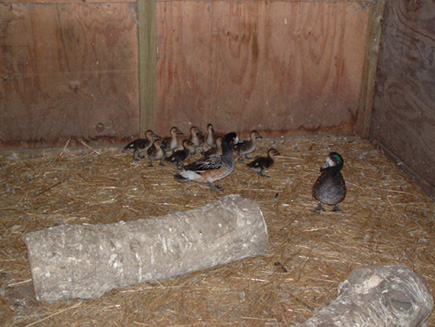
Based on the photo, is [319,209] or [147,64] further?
[147,64]

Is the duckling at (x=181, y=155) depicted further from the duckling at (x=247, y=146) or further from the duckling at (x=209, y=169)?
the duckling at (x=247, y=146)

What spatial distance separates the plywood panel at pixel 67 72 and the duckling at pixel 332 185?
8.97 ft

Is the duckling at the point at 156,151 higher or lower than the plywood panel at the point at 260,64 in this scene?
lower

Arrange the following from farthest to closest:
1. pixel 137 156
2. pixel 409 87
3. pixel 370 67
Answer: pixel 370 67 < pixel 137 156 < pixel 409 87

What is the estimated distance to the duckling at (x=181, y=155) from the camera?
6480mm

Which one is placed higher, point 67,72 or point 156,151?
point 67,72

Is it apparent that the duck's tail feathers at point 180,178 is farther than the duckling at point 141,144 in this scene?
No

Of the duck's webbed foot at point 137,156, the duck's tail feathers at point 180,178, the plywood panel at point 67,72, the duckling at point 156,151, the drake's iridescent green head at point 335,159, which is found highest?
the plywood panel at point 67,72

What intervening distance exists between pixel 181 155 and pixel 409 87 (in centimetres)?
289

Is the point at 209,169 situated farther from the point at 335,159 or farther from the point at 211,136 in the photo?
the point at 335,159

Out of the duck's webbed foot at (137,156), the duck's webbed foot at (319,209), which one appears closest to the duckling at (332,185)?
the duck's webbed foot at (319,209)

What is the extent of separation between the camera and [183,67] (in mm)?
6781

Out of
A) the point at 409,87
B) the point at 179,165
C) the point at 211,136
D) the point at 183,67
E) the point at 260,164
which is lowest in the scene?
the point at 179,165

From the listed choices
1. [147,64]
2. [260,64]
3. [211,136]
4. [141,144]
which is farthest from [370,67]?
[141,144]
